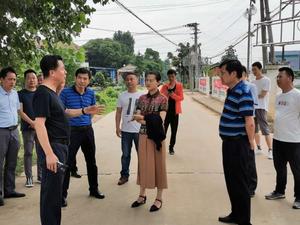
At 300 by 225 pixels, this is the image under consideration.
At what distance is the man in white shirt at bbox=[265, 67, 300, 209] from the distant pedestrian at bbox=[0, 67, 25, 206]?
357cm

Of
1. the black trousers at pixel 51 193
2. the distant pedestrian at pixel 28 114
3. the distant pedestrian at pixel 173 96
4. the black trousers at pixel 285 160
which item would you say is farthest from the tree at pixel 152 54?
the black trousers at pixel 51 193

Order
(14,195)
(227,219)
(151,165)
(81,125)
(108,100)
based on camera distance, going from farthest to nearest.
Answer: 1. (108,100)
2. (14,195)
3. (81,125)
4. (151,165)
5. (227,219)

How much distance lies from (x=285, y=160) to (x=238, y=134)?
4.25 feet

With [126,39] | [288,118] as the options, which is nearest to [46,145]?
[288,118]

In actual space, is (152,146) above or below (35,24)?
below

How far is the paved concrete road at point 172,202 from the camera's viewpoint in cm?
504

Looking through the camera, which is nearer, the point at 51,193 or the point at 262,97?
the point at 51,193

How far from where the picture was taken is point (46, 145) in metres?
3.72

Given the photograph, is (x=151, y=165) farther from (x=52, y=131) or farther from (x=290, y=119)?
(x=290, y=119)

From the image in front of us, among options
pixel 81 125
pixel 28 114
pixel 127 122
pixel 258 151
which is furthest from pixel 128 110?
pixel 258 151

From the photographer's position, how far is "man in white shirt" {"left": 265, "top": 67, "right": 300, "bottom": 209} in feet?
17.9

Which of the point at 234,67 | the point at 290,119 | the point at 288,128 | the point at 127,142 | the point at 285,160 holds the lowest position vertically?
the point at 285,160

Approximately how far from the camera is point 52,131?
394 centimetres

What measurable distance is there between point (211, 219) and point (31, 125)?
301 centimetres
